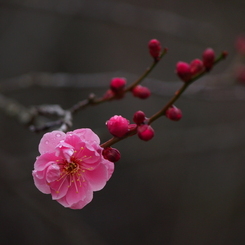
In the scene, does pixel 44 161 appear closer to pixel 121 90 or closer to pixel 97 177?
pixel 97 177

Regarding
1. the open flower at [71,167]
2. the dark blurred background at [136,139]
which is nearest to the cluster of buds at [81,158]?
the open flower at [71,167]

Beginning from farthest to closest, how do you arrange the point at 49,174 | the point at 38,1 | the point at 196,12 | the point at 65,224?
the point at 196,12
the point at 38,1
the point at 65,224
the point at 49,174

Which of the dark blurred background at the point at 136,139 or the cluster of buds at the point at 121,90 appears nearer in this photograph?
the cluster of buds at the point at 121,90

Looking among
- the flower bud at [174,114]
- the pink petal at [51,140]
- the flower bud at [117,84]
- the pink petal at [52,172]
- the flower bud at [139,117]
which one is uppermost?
the flower bud at [117,84]

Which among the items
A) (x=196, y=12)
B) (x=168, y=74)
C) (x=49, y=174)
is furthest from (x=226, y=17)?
(x=49, y=174)

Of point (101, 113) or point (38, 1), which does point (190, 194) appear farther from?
point (38, 1)

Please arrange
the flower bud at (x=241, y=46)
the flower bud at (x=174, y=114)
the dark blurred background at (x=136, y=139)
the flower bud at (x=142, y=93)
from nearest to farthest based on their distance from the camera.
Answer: the flower bud at (x=174, y=114) → the flower bud at (x=142, y=93) → the flower bud at (x=241, y=46) → the dark blurred background at (x=136, y=139)

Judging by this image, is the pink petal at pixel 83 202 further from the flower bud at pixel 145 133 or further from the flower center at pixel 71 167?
the flower bud at pixel 145 133
